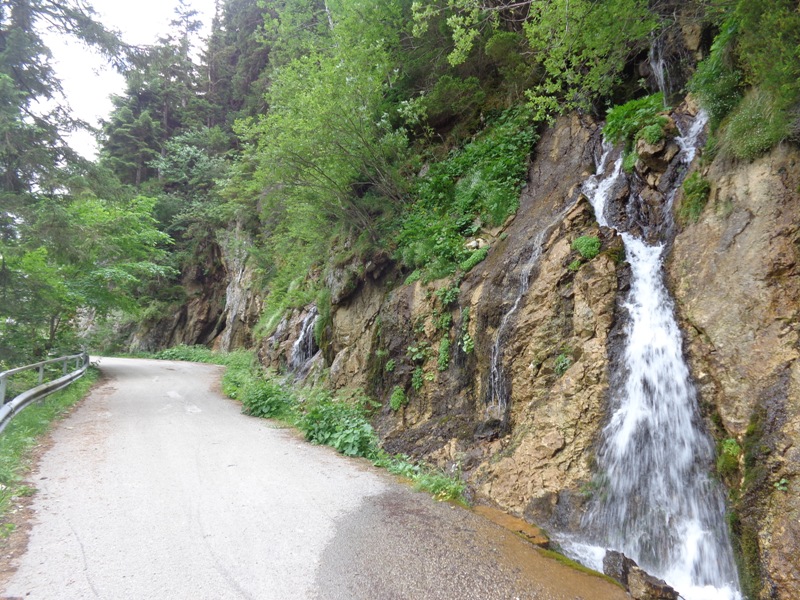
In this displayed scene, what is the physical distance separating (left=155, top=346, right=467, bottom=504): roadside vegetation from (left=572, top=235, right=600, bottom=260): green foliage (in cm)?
395

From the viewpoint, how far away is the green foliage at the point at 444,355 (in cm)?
797

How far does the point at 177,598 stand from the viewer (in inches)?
122

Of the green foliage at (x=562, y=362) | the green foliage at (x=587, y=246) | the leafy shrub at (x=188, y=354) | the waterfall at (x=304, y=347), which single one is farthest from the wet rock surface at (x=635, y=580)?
the leafy shrub at (x=188, y=354)

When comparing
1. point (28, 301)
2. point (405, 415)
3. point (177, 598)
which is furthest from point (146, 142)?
point (177, 598)

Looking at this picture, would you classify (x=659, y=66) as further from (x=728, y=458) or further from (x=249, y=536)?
(x=249, y=536)

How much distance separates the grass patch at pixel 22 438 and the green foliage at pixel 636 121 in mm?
10052

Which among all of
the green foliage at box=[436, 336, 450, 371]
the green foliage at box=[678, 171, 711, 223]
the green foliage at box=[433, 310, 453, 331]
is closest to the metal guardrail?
the green foliage at box=[436, 336, 450, 371]

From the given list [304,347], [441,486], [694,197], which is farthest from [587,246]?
[304,347]

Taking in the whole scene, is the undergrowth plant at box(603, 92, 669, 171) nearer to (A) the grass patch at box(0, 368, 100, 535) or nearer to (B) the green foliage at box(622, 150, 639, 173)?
(B) the green foliage at box(622, 150, 639, 173)

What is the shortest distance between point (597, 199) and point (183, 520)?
26.1 feet

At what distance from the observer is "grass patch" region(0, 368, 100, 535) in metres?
4.65

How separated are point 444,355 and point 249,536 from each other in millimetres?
4764

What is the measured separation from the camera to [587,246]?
657 cm

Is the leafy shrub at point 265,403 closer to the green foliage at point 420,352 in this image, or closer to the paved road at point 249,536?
the paved road at point 249,536
